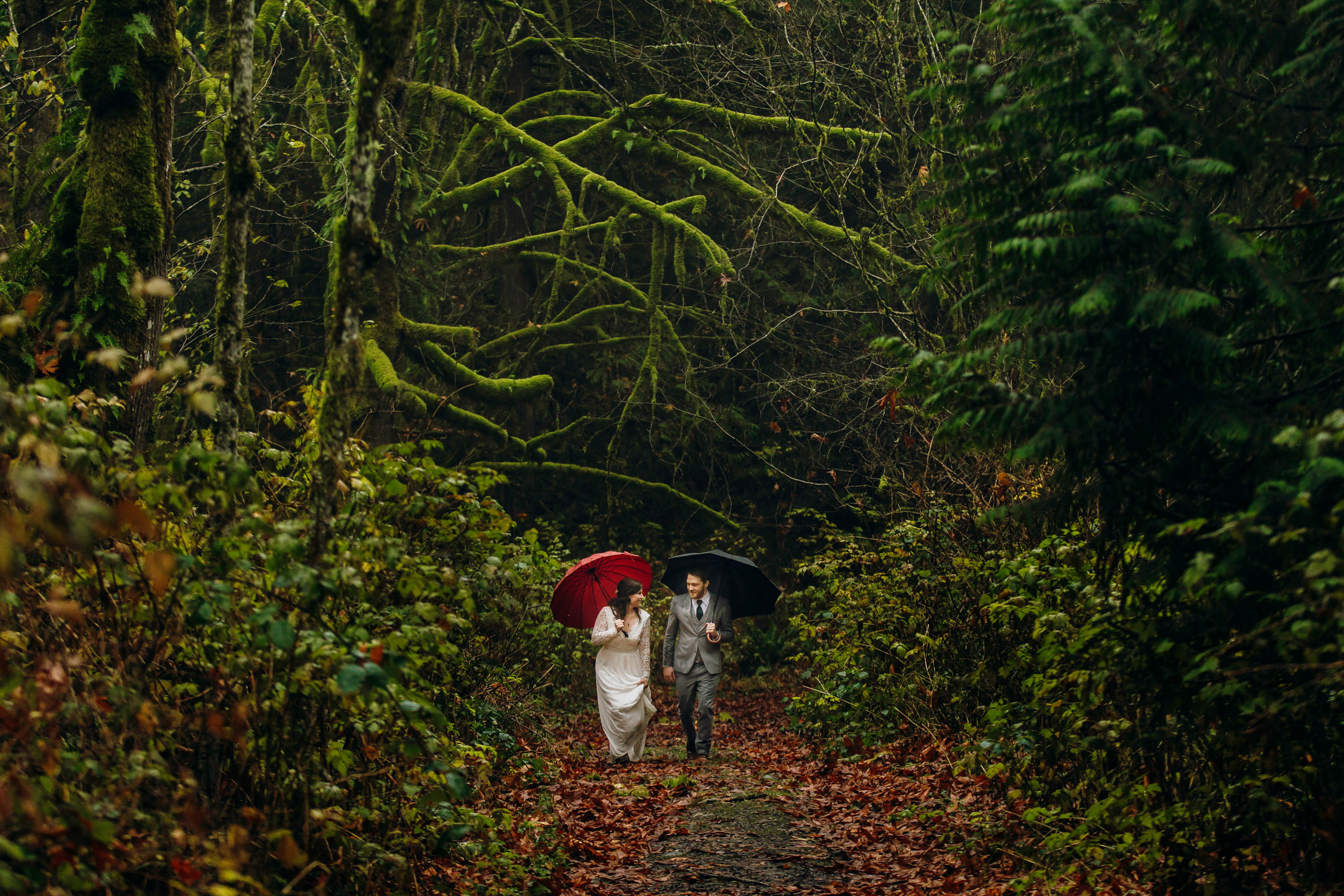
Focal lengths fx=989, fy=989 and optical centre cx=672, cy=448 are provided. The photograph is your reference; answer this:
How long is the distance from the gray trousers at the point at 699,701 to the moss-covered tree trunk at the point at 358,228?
693 centimetres

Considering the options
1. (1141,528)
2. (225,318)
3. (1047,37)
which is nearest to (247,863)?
(225,318)

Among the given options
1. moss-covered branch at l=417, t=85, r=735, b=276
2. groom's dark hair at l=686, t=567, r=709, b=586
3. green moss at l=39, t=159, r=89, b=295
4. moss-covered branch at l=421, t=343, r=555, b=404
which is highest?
moss-covered branch at l=417, t=85, r=735, b=276

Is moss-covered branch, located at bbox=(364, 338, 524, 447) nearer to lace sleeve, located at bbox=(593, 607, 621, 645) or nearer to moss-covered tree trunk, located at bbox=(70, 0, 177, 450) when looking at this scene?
lace sleeve, located at bbox=(593, 607, 621, 645)

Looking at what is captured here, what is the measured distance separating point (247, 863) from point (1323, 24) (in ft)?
17.5

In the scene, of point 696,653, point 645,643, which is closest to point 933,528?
point 696,653

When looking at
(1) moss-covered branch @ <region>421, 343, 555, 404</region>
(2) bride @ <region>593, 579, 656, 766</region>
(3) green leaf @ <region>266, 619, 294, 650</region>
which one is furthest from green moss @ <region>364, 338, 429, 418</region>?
(3) green leaf @ <region>266, 619, 294, 650</region>

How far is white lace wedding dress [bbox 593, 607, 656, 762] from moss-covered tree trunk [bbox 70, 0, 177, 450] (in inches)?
223

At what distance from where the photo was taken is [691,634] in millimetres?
11055

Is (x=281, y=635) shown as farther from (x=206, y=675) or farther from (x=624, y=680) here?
(x=624, y=680)

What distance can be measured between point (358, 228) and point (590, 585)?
6558mm

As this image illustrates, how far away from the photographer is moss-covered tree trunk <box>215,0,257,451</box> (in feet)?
15.4

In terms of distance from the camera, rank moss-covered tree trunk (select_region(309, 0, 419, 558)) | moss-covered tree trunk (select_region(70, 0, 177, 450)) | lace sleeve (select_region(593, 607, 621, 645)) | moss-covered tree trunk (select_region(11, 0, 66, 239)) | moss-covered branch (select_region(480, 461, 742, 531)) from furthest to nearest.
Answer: moss-covered branch (select_region(480, 461, 742, 531))
lace sleeve (select_region(593, 607, 621, 645))
moss-covered tree trunk (select_region(11, 0, 66, 239))
moss-covered tree trunk (select_region(70, 0, 177, 450))
moss-covered tree trunk (select_region(309, 0, 419, 558))

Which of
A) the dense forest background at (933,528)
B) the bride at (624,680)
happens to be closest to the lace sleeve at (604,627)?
the bride at (624,680)

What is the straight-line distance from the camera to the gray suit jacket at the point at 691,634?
35.8 feet
